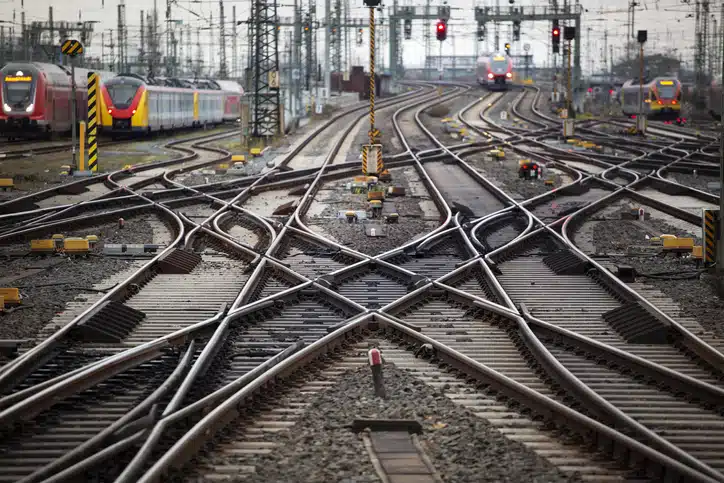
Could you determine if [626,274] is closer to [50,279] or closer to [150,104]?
[50,279]

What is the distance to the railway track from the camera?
647 cm

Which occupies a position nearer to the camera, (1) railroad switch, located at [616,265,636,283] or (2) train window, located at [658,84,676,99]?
(1) railroad switch, located at [616,265,636,283]

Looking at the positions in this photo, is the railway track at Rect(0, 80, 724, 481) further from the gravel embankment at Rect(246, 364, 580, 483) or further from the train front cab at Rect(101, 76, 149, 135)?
the train front cab at Rect(101, 76, 149, 135)

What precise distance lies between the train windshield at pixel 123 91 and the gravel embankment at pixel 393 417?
3441cm

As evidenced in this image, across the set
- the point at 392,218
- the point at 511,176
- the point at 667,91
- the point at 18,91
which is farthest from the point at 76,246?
the point at 667,91

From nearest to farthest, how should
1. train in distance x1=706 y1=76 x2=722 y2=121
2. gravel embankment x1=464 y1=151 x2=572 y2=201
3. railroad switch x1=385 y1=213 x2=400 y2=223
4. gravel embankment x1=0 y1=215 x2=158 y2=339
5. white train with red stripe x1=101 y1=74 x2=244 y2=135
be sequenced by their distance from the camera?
1. gravel embankment x1=0 y1=215 x2=158 y2=339
2. railroad switch x1=385 y1=213 x2=400 y2=223
3. gravel embankment x1=464 y1=151 x2=572 y2=201
4. white train with red stripe x1=101 y1=74 x2=244 y2=135
5. train in distance x1=706 y1=76 x2=722 y2=121

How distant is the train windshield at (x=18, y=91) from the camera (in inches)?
1545

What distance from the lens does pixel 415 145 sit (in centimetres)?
3812

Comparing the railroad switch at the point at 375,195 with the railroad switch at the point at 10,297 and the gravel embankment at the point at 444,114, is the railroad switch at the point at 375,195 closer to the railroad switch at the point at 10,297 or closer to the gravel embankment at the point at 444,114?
the railroad switch at the point at 10,297

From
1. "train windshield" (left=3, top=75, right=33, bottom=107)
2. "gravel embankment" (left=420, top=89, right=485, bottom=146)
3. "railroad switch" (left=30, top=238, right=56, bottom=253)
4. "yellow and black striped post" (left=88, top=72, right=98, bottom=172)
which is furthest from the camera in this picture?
"gravel embankment" (left=420, top=89, right=485, bottom=146)

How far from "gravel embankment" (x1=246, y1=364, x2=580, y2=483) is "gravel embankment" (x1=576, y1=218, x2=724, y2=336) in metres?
3.87

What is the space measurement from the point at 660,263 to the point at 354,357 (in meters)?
6.72

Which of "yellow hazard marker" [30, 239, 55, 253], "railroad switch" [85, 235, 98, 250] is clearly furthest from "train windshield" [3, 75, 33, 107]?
"yellow hazard marker" [30, 239, 55, 253]

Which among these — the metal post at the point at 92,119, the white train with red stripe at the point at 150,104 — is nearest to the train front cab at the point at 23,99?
the white train with red stripe at the point at 150,104
